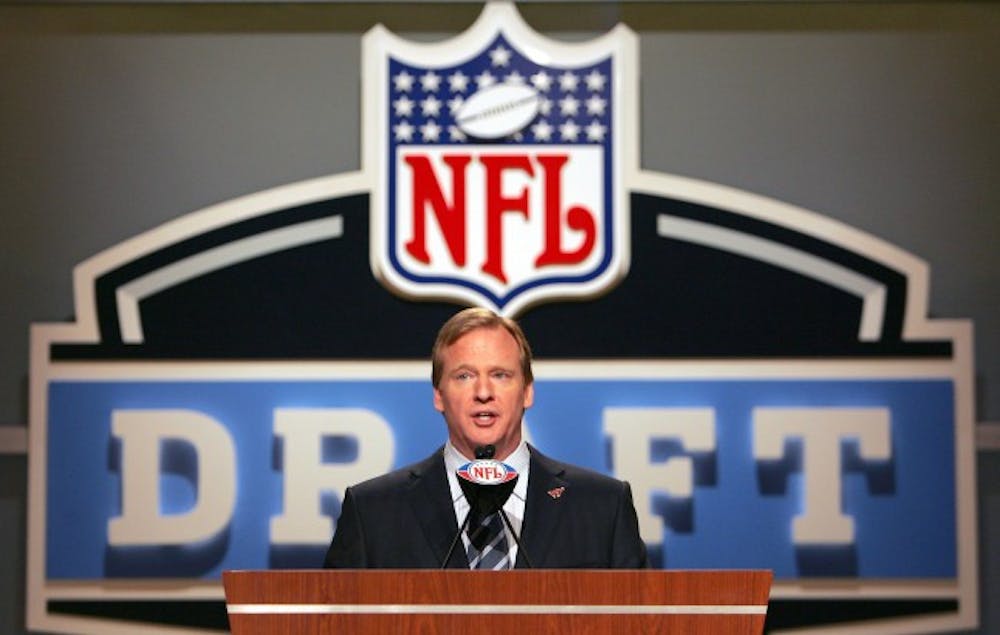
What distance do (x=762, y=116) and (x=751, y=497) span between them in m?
1.12

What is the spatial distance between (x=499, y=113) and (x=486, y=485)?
2168 millimetres

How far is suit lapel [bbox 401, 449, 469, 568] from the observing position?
→ 8.28 feet

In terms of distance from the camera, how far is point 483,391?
2.67 metres

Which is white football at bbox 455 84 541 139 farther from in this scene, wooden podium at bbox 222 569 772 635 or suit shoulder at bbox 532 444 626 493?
wooden podium at bbox 222 569 772 635

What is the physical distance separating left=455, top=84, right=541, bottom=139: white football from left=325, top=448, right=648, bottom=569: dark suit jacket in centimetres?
175

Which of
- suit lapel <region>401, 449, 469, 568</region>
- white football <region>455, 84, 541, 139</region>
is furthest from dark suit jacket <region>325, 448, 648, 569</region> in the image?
white football <region>455, 84, 541, 139</region>

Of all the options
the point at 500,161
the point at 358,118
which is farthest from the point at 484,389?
the point at 358,118

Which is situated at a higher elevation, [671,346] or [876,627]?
[671,346]

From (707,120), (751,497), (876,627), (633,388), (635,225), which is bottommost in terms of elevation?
(876,627)

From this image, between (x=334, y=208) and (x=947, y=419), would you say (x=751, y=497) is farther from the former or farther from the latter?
(x=334, y=208)

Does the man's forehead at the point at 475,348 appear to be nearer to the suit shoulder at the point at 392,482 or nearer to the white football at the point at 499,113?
the suit shoulder at the point at 392,482

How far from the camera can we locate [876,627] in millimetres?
4133

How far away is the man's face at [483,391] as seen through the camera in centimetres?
266

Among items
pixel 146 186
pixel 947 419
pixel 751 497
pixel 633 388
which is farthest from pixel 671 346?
pixel 146 186
